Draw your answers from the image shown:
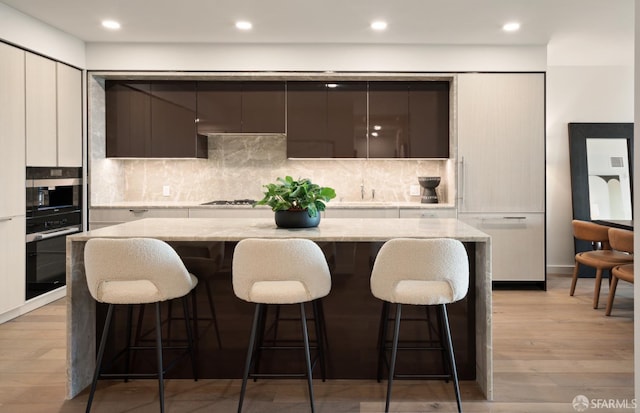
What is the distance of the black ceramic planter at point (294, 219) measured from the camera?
305cm

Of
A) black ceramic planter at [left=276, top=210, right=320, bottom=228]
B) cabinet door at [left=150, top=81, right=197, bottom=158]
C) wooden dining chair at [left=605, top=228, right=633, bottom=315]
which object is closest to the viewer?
black ceramic planter at [left=276, top=210, right=320, bottom=228]

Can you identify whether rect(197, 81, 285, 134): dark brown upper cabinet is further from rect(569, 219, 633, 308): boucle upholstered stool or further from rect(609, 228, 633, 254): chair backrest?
rect(609, 228, 633, 254): chair backrest

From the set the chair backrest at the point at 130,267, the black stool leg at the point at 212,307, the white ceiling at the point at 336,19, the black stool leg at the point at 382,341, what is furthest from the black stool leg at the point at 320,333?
the white ceiling at the point at 336,19

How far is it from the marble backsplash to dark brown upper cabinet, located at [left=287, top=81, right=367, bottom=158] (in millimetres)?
452

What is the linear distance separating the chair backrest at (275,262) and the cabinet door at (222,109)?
3.28 m

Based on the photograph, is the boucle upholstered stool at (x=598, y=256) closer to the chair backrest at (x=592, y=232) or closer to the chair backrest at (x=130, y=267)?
the chair backrest at (x=592, y=232)

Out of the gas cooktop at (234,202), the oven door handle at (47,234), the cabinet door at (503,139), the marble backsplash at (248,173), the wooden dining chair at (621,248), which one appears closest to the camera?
the wooden dining chair at (621,248)

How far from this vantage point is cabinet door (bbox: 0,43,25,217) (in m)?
4.15

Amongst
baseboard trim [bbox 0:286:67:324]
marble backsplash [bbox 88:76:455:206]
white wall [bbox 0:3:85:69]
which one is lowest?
baseboard trim [bbox 0:286:67:324]

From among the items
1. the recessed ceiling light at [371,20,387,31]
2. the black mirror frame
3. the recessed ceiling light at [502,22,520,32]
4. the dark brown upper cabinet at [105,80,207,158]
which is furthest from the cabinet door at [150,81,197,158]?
the black mirror frame

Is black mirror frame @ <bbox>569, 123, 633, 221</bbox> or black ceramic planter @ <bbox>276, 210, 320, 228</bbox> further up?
black mirror frame @ <bbox>569, 123, 633, 221</bbox>

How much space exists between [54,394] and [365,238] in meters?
1.94

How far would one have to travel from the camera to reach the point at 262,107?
18.2 ft

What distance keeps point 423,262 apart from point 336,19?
2.90 metres
